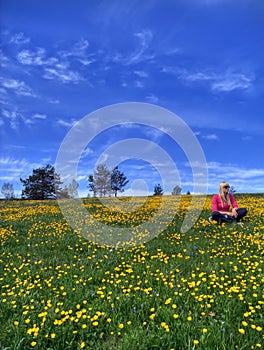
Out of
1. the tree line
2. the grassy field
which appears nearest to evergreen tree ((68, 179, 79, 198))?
the tree line

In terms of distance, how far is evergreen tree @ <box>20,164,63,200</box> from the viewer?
225 ft

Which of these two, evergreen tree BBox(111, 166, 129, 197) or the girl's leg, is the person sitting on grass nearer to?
the girl's leg

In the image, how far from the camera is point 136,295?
6.09m

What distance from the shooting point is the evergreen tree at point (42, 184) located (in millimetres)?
68438

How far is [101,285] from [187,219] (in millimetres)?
8599

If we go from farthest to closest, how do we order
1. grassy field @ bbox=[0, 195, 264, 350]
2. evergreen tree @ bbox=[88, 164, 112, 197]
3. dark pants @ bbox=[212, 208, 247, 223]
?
1. evergreen tree @ bbox=[88, 164, 112, 197]
2. dark pants @ bbox=[212, 208, 247, 223]
3. grassy field @ bbox=[0, 195, 264, 350]

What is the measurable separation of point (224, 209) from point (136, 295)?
8.77m

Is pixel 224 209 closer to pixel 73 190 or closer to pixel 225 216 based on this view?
pixel 225 216

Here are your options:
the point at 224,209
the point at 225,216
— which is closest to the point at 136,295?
the point at 225,216

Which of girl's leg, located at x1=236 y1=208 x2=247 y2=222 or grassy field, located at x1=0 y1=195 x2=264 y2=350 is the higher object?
girl's leg, located at x1=236 y1=208 x2=247 y2=222

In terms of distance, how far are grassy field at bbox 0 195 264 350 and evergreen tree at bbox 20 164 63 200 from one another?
196 ft

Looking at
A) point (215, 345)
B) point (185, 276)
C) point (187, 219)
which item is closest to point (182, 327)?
point (215, 345)

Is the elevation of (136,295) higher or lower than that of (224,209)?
lower

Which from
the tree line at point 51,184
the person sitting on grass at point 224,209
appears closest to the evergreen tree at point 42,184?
the tree line at point 51,184
